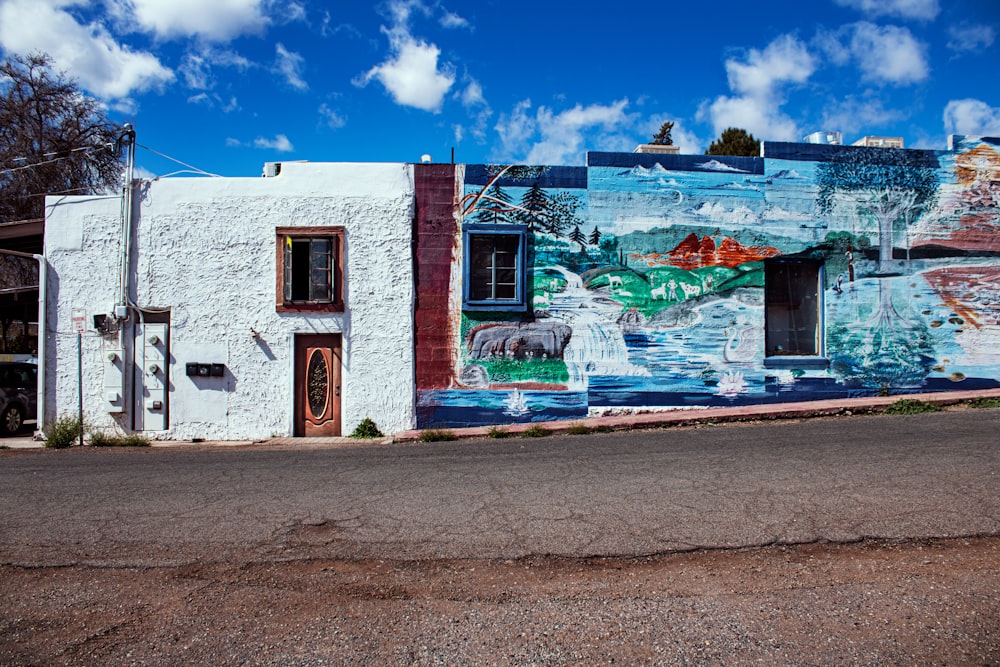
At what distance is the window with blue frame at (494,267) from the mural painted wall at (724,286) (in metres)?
0.14

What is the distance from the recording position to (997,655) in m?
3.51

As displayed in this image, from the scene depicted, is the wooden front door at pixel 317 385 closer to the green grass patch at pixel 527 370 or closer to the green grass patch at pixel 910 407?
the green grass patch at pixel 527 370

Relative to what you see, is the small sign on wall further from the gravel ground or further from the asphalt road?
the gravel ground

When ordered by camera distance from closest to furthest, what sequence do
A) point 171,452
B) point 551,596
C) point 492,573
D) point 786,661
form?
point 786,661, point 551,596, point 492,573, point 171,452

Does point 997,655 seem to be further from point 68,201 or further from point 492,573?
point 68,201

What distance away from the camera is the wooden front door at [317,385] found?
1347cm

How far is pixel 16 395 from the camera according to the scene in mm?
15016

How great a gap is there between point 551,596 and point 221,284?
36.6 ft

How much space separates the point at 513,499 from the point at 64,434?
33.5 ft

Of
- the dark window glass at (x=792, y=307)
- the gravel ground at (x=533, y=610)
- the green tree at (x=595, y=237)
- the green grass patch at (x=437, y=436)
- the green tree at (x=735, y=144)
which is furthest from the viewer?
the green tree at (x=735, y=144)

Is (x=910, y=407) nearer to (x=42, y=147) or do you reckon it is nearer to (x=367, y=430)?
(x=367, y=430)

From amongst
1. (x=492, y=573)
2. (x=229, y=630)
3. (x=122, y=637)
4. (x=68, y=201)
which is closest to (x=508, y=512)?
(x=492, y=573)

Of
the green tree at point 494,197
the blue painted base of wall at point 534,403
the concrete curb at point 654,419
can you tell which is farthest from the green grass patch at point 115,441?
the green tree at point 494,197

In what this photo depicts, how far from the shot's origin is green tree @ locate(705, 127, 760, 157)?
2527 cm
